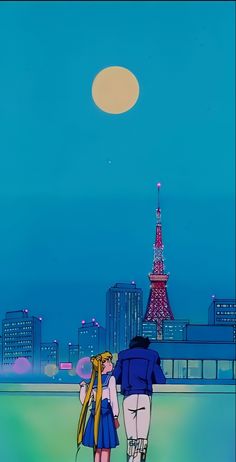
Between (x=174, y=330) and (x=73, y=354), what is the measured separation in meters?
0.61

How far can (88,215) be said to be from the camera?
5.41m

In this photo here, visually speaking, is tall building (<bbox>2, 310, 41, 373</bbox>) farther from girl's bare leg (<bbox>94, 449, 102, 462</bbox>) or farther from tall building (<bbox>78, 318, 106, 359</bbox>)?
girl's bare leg (<bbox>94, 449, 102, 462</bbox>)

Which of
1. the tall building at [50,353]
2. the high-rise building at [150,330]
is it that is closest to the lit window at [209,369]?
the high-rise building at [150,330]

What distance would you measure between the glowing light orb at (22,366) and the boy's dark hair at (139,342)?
60 centimetres

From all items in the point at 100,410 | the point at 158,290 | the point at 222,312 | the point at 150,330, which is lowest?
the point at 100,410

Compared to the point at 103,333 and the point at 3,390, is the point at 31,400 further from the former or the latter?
the point at 103,333

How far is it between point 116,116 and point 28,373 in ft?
5.20

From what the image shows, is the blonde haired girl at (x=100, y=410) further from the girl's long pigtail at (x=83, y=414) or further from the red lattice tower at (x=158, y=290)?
the red lattice tower at (x=158, y=290)

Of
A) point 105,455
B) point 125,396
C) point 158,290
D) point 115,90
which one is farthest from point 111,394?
point 115,90

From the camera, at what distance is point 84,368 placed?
5281 millimetres

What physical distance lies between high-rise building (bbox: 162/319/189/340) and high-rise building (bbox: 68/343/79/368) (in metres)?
0.52

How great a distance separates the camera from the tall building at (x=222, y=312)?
17.6ft

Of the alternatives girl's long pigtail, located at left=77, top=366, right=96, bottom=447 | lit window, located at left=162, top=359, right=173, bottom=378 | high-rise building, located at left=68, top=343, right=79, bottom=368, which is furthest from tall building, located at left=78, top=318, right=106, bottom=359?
lit window, located at left=162, top=359, right=173, bottom=378

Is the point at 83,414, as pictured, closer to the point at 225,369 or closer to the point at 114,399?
the point at 114,399
